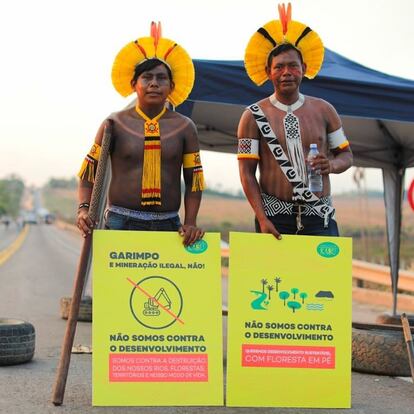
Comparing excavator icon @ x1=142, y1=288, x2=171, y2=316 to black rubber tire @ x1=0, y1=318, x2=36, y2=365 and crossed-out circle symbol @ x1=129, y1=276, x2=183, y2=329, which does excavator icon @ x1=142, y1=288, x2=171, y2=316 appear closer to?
crossed-out circle symbol @ x1=129, y1=276, x2=183, y2=329

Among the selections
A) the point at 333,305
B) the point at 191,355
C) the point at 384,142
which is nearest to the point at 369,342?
the point at 333,305

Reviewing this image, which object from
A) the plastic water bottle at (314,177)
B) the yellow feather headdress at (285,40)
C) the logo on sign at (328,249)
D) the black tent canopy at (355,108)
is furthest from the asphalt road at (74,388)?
the black tent canopy at (355,108)

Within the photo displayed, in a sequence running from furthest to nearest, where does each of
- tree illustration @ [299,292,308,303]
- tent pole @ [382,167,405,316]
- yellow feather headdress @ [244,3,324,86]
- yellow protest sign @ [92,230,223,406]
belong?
tent pole @ [382,167,405,316] < yellow feather headdress @ [244,3,324,86] < tree illustration @ [299,292,308,303] < yellow protest sign @ [92,230,223,406]

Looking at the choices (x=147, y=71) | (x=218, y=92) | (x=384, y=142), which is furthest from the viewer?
(x=384, y=142)

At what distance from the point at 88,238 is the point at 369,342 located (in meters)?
2.77

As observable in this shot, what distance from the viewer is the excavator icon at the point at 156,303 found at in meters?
4.35

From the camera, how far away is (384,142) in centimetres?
964

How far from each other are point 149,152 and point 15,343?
2296mm

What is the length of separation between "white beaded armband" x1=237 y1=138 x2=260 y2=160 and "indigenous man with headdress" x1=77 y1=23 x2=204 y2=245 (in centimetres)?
28

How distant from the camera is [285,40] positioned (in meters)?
4.70

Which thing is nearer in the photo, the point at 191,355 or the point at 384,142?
the point at 191,355

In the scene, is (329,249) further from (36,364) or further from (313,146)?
(36,364)

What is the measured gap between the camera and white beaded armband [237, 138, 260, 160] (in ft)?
15.3

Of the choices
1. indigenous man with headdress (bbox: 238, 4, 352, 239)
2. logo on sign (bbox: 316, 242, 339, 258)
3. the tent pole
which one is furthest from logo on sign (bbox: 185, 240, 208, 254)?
the tent pole
